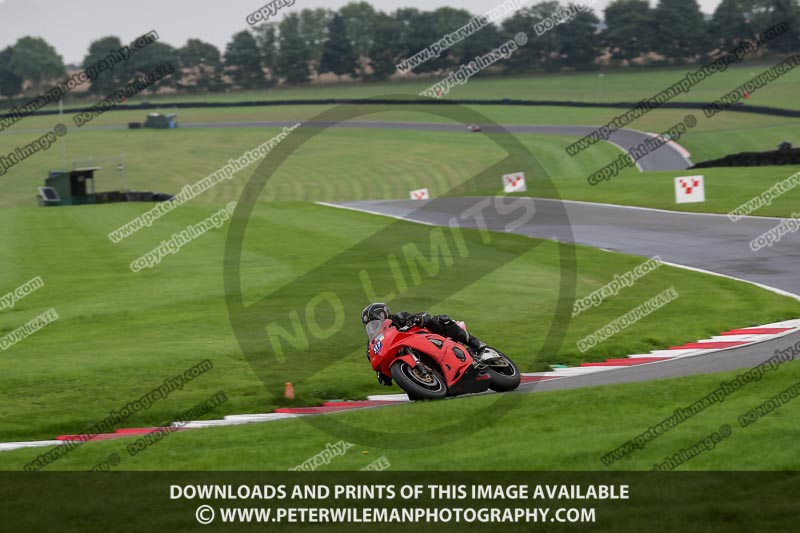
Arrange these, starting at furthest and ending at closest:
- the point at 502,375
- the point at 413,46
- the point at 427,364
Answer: the point at 413,46 → the point at 502,375 → the point at 427,364

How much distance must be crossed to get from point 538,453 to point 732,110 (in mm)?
78027

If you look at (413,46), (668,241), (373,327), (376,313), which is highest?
(413,46)

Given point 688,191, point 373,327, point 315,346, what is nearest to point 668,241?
point 688,191

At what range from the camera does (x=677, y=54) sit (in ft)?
381

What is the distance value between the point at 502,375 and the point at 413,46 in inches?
4760

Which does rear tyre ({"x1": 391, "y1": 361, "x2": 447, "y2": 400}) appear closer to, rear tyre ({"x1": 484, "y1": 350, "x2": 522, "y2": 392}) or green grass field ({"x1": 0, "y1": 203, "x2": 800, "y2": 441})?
rear tyre ({"x1": 484, "y1": 350, "x2": 522, "y2": 392})

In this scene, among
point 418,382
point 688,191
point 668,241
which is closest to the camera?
point 418,382

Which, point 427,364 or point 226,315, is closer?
point 427,364

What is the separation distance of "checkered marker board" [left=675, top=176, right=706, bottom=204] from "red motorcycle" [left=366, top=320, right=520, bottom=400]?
2512cm

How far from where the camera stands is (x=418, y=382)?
1226 centimetres

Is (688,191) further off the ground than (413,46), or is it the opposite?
(413,46)

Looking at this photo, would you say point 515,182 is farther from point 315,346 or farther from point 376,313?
point 376,313

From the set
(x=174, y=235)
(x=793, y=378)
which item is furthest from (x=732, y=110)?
(x=793, y=378)
